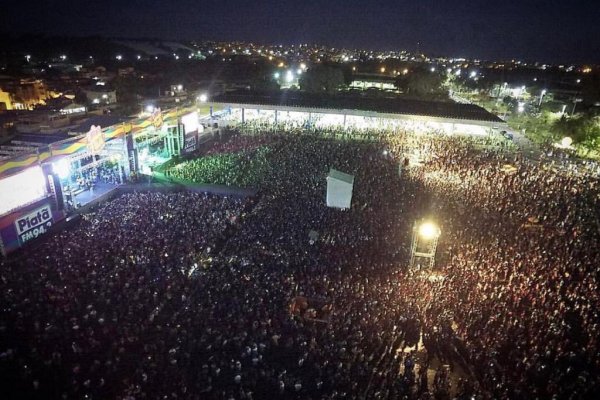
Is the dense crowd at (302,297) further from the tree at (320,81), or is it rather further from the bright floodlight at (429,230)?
the tree at (320,81)

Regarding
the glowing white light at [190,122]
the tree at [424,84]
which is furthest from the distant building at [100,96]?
the tree at [424,84]

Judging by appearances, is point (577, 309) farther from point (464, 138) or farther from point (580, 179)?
point (464, 138)

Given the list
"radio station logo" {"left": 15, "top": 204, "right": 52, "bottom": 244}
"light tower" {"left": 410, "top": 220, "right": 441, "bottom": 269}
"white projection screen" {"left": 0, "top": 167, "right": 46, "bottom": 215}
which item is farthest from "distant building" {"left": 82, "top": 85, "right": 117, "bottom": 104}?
"light tower" {"left": 410, "top": 220, "right": 441, "bottom": 269}

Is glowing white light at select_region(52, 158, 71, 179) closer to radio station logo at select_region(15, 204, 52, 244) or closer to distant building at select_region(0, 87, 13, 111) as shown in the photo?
radio station logo at select_region(15, 204, 52, 244)

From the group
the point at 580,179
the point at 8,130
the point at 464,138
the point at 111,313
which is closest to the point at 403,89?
the point at 464,138

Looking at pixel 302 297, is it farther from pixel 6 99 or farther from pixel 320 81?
Answer: pixel 320 81
